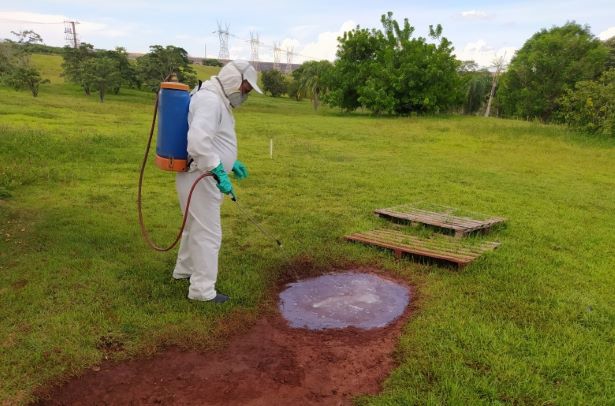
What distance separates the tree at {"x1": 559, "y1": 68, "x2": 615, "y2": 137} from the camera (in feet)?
57.2

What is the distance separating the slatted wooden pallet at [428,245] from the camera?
17.9 feet

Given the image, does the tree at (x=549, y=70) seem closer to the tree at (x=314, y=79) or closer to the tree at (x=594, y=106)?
the tree at (x=314, y=79)

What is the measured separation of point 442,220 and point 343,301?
2728mm

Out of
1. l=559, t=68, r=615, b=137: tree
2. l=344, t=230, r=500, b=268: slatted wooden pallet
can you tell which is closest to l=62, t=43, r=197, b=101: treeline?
l=559, t=68, r=615, b=137: tree

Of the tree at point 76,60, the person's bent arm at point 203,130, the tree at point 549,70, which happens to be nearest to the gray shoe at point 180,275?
the person's bent arm at point 203,130

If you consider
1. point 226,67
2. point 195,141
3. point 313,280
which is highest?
point 226,67

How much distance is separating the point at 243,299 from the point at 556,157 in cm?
1343

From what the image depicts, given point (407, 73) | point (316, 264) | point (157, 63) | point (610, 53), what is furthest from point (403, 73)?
point (316, 264)

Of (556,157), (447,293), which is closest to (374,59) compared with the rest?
(556,157)

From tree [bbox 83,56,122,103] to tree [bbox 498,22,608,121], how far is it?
1231 inches

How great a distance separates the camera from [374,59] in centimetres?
3186

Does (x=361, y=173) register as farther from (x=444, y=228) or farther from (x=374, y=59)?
(x=374, y=59)

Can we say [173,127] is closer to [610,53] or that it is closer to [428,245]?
[428,245]

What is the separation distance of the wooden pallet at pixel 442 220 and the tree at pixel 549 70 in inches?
1248
